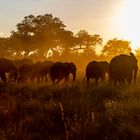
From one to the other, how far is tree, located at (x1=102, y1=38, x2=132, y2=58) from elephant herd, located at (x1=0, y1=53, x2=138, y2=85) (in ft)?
166

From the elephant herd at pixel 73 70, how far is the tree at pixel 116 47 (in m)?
50.6

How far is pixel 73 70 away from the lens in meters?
22.7

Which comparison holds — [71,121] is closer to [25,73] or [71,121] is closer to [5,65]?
[5,65]

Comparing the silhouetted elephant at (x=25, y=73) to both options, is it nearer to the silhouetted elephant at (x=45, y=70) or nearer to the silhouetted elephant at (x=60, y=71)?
the silhouetted elephant at (x=45, y=70)

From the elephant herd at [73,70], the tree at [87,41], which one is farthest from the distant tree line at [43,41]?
the elephant herd at [73,70]

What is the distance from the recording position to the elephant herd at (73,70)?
18.8 m

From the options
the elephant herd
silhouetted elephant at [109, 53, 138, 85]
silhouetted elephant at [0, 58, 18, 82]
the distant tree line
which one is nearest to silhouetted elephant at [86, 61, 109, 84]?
the elephant herd

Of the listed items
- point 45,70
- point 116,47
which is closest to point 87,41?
point 116,47

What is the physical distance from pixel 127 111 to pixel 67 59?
5521cm

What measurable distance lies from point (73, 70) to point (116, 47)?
55.1 metres

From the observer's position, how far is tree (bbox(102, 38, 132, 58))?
7644 cm

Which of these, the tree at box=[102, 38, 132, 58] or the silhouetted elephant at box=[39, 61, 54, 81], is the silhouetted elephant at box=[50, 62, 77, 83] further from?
the tree at box=[102, 38, 132, 58]

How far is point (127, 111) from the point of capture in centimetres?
875

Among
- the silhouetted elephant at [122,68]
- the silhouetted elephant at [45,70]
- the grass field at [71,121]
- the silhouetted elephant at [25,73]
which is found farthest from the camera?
the silhouetted elephant at [45,70]
